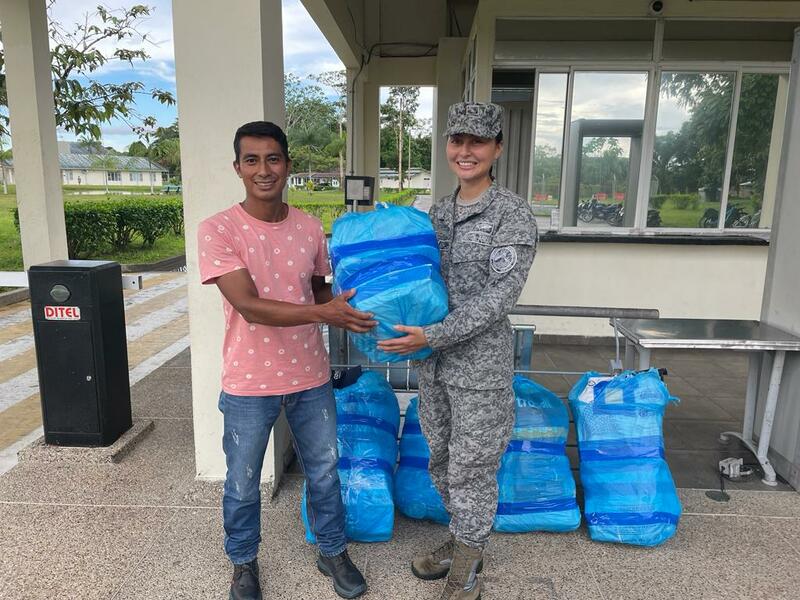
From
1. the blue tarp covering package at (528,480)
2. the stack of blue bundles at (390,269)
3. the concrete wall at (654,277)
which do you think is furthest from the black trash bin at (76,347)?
the concrete wall at (654,277)

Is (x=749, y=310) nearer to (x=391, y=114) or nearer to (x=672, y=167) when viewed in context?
(x=672, y=167)

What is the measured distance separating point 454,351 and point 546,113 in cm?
440

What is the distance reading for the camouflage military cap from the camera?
1.79 metres

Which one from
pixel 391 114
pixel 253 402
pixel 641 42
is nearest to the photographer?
pixel 253 402

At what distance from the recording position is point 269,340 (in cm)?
194

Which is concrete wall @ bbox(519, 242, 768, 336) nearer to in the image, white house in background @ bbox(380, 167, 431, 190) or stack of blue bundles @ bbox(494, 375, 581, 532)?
stack of blue bundles @ bbox(494, 375, 581, 532)

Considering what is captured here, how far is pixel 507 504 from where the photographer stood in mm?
2520

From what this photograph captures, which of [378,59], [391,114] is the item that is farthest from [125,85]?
[391,114]

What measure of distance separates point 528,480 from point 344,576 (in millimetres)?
879

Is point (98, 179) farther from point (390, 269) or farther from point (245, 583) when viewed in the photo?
point (390, 269)

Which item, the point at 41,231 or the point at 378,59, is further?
the point at 378,59

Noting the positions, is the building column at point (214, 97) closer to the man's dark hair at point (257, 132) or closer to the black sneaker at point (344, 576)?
the man's dark hair at point (257, 132)

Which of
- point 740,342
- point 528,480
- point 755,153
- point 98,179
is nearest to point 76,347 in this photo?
point 528,480

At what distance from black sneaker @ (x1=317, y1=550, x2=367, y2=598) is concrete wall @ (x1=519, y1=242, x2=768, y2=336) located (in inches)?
154
